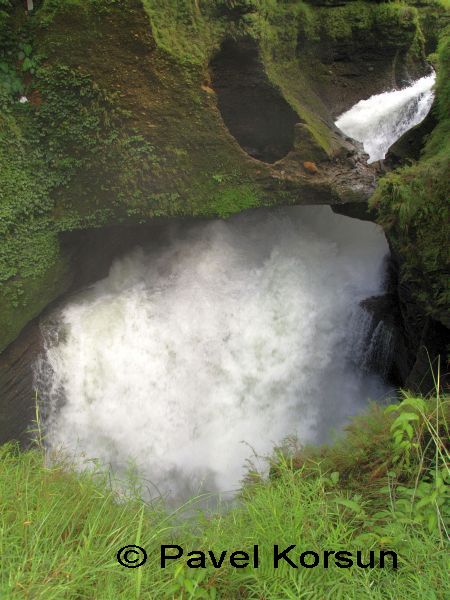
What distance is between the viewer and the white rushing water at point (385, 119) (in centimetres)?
831

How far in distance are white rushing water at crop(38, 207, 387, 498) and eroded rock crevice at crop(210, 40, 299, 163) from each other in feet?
5.28

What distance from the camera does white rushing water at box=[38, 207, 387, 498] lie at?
6039 mm

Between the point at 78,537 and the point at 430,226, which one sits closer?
the point at 78,537

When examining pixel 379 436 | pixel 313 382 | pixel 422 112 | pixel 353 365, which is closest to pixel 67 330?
pixel 313 382

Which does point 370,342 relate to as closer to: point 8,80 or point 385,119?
point 385,119

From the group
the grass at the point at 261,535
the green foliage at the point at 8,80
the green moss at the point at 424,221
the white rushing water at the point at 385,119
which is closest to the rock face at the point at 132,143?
the green foliage at the point at 8,80

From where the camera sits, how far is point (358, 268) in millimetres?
6906

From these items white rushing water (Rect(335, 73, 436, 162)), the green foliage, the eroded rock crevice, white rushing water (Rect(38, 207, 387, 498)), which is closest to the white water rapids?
white rushing water (Rect(38, 207, 387, 498))

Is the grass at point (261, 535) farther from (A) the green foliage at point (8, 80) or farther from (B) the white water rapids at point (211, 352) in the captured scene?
(A) the green foliage at point (8, 80)

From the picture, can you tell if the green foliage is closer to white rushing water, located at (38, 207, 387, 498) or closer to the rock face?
the rock face

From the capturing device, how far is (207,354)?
21.3 feet

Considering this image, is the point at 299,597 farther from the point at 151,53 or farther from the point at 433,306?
the point at 151,53

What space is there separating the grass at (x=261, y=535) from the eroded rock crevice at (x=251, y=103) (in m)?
5.38

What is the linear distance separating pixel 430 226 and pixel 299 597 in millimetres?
3658
